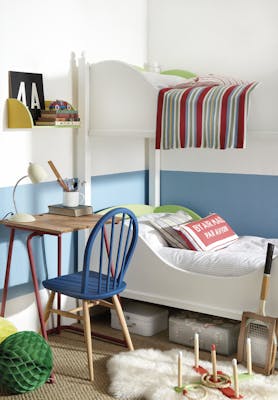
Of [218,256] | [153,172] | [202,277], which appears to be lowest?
[202,277]

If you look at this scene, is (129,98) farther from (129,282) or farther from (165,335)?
(165,335)

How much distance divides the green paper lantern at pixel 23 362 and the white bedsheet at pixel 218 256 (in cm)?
101

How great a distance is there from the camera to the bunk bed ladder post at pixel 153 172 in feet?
15.2

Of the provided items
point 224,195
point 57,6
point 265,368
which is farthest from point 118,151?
point 265,368

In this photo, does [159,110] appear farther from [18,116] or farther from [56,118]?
[18,116]

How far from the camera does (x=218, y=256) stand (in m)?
3.62

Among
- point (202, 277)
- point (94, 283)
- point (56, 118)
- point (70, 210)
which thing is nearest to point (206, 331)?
point (202, 277)

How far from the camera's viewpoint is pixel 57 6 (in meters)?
3.85

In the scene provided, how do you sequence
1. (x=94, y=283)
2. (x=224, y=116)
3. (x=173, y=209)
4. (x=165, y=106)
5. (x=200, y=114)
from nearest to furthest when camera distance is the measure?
(x=94, y=283)
(x=224, y=116)
(x=200, y=114)
(x=165, y=106)
(x=173, y=209)

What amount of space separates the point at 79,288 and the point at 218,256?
2.74ft

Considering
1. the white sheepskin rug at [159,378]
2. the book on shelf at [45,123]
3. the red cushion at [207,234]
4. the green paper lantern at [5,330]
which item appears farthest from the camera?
the red cushion at [207,234]

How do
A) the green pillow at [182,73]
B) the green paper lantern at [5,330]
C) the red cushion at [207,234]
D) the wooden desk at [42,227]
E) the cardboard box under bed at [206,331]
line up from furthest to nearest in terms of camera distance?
1. the green pillow at [182,73]
2. the red cushion at [207,234]
3. the cardboard box under bed at [206,331]
4. the wooden desk at [42,227]
5. the green paper lantern at [5,330]

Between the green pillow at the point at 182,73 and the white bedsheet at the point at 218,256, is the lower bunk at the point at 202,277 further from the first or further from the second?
the green pillow at the point at 182,73

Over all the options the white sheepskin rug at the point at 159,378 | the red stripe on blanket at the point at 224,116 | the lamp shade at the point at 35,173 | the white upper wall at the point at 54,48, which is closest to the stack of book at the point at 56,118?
the white upper wall at the point at 54,48
